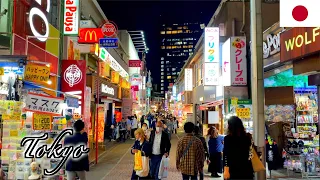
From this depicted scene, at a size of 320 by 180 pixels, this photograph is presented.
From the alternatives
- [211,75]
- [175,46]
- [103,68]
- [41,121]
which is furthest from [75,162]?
[175,46]

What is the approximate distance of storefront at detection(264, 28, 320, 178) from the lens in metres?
9.84

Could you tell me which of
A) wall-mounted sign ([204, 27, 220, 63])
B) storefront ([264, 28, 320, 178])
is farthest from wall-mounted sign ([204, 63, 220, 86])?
storefront ([264, 28, 320, 178])

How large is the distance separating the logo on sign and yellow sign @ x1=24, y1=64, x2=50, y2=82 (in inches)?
193

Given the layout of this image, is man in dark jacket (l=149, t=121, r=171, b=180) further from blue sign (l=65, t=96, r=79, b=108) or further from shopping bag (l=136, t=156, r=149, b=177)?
blue sign (l=65, t=96, r=79, b=108)

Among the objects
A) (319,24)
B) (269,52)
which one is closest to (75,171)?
(319,24)

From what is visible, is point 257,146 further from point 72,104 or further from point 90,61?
point 90,61

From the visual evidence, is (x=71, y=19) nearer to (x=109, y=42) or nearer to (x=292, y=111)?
(x=109, y=42)

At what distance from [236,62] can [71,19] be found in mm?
7749

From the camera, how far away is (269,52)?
13016 mm

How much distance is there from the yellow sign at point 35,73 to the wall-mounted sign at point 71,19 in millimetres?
5312

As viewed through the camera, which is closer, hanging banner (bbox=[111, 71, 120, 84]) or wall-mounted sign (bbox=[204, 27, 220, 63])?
wall-mounted sign (bbox=[204, 27, 220, 63])

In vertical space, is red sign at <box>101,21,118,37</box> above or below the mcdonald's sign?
above

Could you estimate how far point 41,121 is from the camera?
8008 millimetres

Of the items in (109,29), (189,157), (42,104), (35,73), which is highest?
(109,29)
